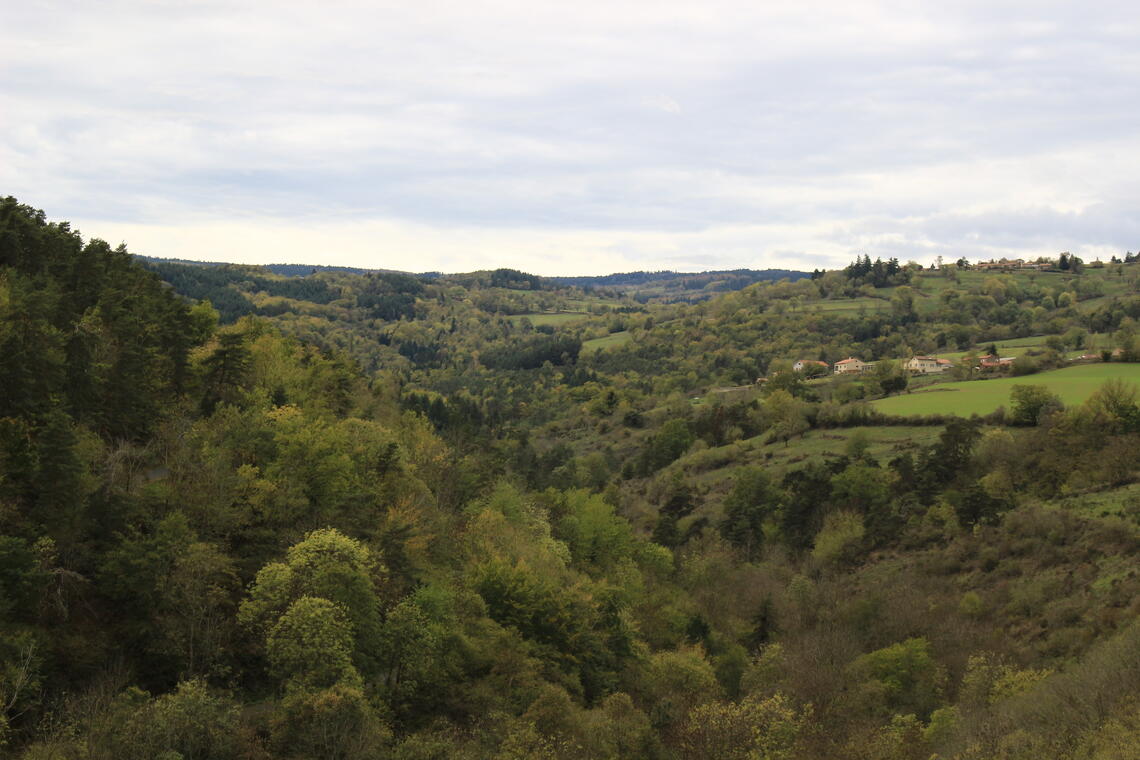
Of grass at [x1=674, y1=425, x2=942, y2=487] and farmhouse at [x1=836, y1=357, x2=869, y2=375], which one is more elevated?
farmhouse at [x1=836, y1=357, x2=869, y2=375]

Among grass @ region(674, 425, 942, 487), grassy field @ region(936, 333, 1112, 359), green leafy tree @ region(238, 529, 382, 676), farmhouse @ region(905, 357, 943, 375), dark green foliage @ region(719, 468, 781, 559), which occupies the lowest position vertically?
dark green foliage @ region(719, 468, 781, 559)

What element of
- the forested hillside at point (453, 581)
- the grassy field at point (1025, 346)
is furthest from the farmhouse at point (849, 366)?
the forested hillside at point (453, 581)

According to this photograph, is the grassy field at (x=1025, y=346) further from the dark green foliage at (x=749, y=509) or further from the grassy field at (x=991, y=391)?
the dark green foliage at (x=749, y=509)

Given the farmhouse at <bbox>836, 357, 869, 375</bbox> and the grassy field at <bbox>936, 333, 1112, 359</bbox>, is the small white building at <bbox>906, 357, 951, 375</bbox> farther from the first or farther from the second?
the farmhouse at <bbox>836, 357, 869, 375</bbox>

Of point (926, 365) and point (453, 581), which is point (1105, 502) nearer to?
point (453, 581)

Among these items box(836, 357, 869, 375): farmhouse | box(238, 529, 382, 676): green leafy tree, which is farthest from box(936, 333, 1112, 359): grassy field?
box(238, 529, 382, 676): green leafy tree

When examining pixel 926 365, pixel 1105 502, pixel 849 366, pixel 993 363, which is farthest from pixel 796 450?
pixel 849 366
